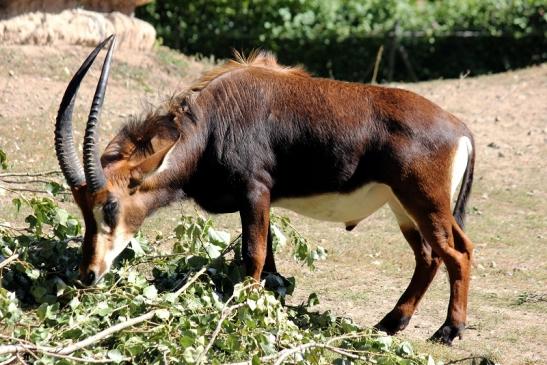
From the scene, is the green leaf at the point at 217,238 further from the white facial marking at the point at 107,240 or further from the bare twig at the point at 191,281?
the white facial marking at the point at 107,240

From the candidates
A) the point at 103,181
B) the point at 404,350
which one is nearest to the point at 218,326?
the point at 404,350

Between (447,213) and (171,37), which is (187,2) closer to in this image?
(171,37)

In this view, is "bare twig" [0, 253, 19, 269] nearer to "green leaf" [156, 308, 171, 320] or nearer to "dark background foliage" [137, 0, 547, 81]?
"green leaf" [156, 308, 171, 320]

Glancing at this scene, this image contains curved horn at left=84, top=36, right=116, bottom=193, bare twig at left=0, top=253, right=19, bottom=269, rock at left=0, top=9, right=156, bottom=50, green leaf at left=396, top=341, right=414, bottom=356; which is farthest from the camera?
rock at left=0, top=9, right=156, bottom=50

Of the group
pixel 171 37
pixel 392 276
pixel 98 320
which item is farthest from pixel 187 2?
pixel 98 320

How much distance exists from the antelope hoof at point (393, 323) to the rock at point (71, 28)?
775 centimetres

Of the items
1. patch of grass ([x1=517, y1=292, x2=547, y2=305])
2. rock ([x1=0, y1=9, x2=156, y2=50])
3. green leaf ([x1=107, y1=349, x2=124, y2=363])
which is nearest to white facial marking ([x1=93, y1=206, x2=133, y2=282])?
green leaf ([x1=107, y1=349, x2=124, y2=363])

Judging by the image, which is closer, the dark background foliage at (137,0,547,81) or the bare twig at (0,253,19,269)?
the bare twig at (0,253,19,269)

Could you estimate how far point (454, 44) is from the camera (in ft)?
67.1

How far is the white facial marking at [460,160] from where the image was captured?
321 inches

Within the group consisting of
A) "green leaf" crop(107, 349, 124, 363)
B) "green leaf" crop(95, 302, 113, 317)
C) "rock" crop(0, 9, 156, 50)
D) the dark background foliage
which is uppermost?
"green leaf" crop(107, 349, 124, 363)

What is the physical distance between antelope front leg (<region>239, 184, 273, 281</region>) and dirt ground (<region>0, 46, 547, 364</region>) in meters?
1.11

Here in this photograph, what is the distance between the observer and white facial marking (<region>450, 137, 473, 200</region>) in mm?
8156

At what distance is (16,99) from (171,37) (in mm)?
6747
